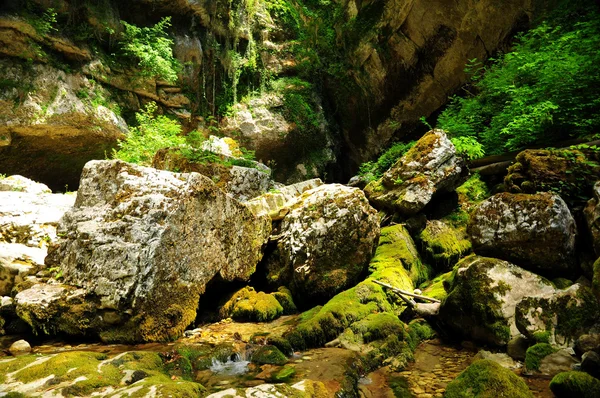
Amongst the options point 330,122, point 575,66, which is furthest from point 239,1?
point 575,66

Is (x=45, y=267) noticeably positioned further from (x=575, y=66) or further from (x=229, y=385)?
(x=575, y=66)

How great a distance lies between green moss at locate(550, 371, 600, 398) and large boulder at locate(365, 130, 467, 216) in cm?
551

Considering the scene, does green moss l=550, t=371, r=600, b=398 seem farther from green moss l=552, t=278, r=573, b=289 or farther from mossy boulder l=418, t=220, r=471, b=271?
mossy boulder l=418, t=220, r=471, b=271

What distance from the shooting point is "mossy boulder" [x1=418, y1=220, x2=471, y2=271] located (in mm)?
8133

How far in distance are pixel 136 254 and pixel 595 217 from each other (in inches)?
280

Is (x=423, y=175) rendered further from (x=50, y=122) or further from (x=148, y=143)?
(x=50, y=122)

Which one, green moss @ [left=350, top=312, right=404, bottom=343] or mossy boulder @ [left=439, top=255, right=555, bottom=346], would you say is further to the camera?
green moss @ [left=350, top=312, right=404, bottom=343]

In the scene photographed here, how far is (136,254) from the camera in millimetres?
5344

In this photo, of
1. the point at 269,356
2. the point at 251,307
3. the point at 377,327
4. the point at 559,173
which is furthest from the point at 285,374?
the point at 559,173

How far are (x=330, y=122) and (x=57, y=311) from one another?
54.3 feet

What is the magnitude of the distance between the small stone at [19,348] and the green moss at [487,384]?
539cm

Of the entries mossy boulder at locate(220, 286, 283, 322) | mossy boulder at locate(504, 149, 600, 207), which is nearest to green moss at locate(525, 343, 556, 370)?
mossy boulder at locate(504, 149, 600, 207)

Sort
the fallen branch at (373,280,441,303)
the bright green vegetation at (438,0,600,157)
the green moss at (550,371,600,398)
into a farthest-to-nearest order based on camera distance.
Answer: the bright green vegetation at (438,0,600,157)
the fallen branch at (373,280,441,303)
the green moss at (550,371,600,398)

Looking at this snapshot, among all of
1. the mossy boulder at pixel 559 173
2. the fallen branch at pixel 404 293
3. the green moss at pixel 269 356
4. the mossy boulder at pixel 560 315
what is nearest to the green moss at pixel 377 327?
the fallen branch at pixel 404 293
